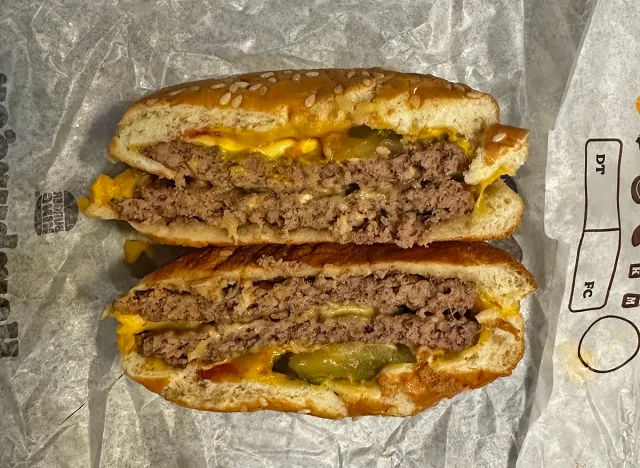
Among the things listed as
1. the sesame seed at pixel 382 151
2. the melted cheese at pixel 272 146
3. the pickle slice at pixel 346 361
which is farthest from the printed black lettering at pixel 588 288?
the melted cheese at pixel 272 146

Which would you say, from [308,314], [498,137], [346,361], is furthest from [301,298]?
[498,137]

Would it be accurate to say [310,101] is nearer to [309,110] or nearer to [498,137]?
[309,110]

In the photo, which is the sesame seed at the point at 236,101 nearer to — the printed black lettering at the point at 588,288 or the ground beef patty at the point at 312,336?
the ground beef patty at the point at 312,336

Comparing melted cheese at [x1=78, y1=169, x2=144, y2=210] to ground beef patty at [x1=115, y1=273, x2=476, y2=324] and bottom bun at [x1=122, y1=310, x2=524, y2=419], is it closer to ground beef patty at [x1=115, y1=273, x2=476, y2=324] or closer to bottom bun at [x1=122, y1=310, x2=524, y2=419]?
ground beef patty at [x1=115, y1=273, x2=476, y2=324]

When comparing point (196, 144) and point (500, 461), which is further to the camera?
point (500, 461)

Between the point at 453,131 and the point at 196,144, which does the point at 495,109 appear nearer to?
the point at 453,131

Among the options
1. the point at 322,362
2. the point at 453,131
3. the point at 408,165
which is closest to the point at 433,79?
the point at 453,131
